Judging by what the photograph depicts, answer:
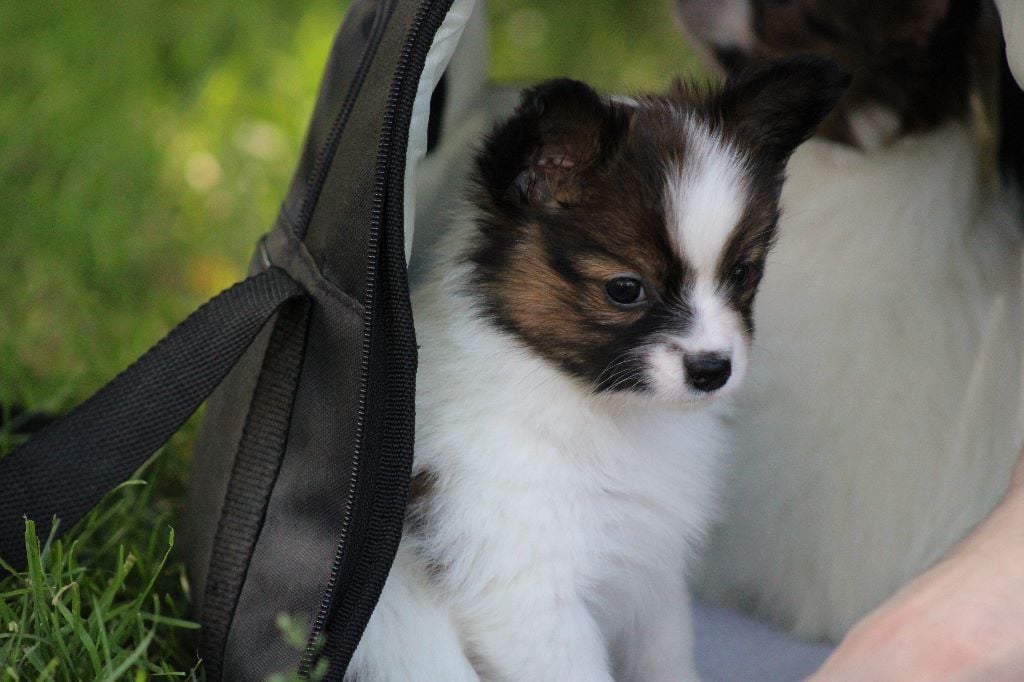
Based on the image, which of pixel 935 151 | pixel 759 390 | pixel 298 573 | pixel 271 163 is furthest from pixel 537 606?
pixel 271 163

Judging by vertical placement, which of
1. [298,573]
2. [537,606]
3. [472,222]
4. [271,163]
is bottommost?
[271,163]

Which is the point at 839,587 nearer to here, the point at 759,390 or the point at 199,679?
the point at 759,390

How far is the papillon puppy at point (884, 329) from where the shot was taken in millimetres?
2506

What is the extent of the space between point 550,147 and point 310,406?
57 centimetres

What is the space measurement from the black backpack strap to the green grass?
13 cm

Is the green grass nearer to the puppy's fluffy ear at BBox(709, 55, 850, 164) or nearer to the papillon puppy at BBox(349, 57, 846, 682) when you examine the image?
the papillon puppy at BBox(349, 57, 846, 682)

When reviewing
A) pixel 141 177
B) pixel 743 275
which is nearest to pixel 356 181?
pixel 743 275

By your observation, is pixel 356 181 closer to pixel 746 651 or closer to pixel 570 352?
pixel 570 352

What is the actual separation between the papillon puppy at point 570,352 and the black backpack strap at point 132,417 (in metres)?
0.34

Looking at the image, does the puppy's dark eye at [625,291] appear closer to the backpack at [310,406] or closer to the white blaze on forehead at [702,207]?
the white blaze on forehead at [702,207]

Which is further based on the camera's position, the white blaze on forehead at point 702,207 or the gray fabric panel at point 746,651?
the gray fabric panel at point 746,651

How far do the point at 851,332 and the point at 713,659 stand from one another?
726mm

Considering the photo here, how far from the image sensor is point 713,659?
8.18 ft

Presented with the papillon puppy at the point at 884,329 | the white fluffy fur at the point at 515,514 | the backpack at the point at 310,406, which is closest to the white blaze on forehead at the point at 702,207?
the white fluffy fur at the point at 515,514
